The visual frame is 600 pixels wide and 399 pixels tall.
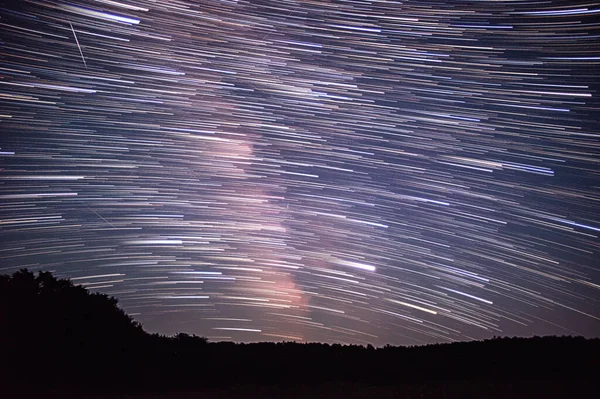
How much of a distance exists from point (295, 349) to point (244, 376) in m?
2.66

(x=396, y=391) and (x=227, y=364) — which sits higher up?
(x=227, y=364)

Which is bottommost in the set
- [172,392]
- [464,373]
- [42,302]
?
[172,392]

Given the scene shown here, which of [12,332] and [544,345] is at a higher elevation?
[544,345]

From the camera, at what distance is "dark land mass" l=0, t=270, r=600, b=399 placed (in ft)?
36.3

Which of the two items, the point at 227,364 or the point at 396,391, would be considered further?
the point at 227,364

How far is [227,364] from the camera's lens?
532 inches

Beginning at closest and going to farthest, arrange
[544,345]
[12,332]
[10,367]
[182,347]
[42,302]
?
[10,367] → [12,332] → [42,302] → [544,345] → [182,347]

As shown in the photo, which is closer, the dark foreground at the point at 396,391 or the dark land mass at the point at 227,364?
the dark foreground at the point at 396,391

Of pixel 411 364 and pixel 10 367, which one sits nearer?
pixel 10 367

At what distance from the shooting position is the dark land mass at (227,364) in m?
11.1

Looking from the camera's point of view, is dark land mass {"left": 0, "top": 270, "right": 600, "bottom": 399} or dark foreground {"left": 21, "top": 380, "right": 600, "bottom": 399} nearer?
dark foreground {"left": 21, "top": 380, "right": 600, "bottom": 399}

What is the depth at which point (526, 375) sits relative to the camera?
12.3m

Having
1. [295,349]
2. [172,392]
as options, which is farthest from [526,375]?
[172,392]

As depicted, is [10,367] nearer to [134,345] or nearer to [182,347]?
[134,345]
